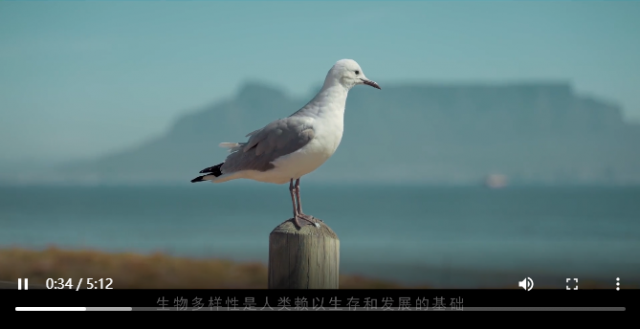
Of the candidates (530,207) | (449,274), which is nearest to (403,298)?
(449,274)

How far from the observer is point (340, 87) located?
5680mm

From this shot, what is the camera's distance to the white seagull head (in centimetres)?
572

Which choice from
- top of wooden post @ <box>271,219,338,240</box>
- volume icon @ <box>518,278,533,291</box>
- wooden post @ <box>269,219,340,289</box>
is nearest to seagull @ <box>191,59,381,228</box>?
top of wooden post @ <box>271,219,338,240</box>

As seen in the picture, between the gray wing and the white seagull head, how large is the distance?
47cm

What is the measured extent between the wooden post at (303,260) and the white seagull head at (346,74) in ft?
5.69

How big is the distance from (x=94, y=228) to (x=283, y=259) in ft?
274

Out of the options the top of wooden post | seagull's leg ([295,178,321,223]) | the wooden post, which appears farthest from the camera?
seagull's leg ([295,178,321,223])

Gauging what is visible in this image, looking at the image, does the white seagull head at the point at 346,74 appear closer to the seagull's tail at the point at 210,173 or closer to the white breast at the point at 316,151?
the white breast at the point at 316,151

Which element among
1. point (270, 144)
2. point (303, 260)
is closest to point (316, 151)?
point (270, 144)

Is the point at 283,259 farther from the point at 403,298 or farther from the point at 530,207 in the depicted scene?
the point at 530,207

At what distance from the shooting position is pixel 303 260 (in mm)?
4332

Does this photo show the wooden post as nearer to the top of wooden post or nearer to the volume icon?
the top of wooden post

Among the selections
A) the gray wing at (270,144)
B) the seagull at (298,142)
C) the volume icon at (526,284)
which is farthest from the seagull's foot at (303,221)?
the volume icon at (526,284)

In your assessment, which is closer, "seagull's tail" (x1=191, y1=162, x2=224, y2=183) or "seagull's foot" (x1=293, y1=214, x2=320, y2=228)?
"seagull's foot" (x1=293, y1=214, x2=320, y2=228)
